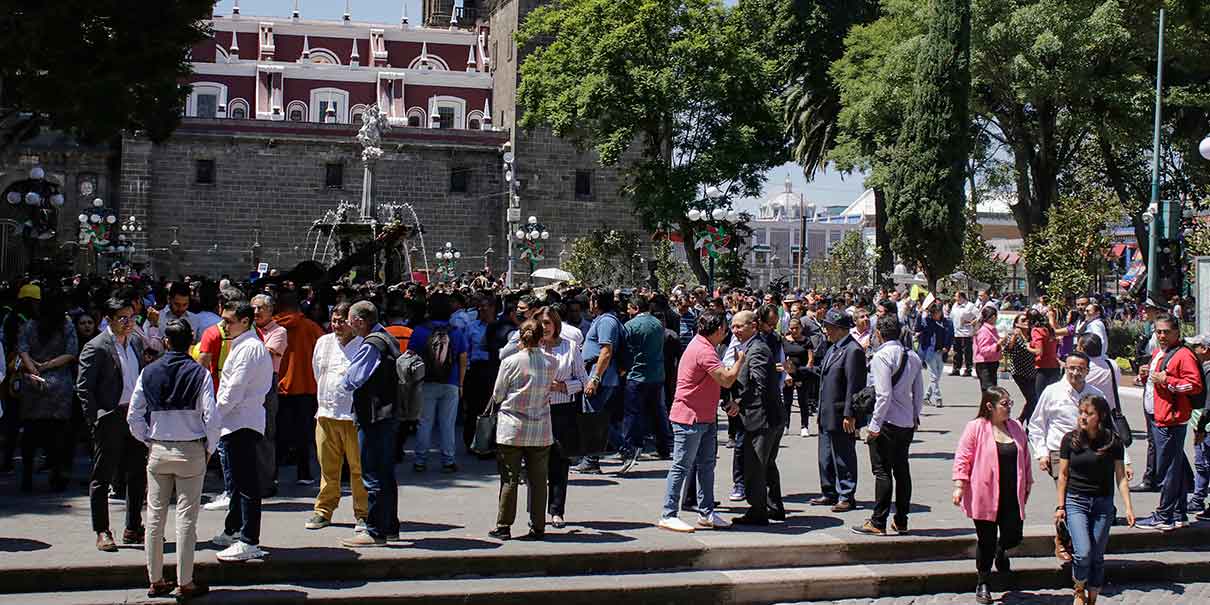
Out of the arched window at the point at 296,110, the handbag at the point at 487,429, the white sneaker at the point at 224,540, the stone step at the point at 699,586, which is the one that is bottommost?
the stone step at the point at 699,586

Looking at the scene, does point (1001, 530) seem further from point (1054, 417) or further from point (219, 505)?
point (219, 505)

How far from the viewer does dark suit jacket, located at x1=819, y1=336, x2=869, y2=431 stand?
9836 mm

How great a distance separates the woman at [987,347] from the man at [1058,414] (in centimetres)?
649

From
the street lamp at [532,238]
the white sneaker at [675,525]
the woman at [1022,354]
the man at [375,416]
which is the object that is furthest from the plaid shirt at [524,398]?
the street lamp at [532,238]

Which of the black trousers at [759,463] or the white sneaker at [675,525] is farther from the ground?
the black trousers at [759,463]

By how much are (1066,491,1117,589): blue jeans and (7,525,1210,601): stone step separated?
135cm

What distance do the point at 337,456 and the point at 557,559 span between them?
166 centimetres

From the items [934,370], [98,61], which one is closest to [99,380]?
[98,61]

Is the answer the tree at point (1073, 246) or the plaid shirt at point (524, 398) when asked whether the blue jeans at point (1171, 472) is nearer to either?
the plaid shirt at point (524, 398)

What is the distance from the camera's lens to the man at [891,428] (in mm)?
8945

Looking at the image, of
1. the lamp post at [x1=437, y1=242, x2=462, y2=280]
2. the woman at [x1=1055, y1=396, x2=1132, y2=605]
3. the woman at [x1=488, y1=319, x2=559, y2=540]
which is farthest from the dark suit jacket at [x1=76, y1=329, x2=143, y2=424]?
the lamp post at [x1=437, y1=242, x2=462, y2=280]

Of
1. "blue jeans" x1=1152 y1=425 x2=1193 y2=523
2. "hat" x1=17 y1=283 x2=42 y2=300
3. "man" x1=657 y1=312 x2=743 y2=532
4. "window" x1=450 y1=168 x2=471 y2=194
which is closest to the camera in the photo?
"man" x1=657 y1=312 x2=743 y2=532

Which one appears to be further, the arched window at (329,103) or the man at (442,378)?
the arched window at (329,103)

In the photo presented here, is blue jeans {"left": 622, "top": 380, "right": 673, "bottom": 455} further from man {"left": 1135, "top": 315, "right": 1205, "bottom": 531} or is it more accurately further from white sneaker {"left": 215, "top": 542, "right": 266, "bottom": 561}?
white sneaker {"left": 215, "top": 542, "right": 266, "bottom": 561}
